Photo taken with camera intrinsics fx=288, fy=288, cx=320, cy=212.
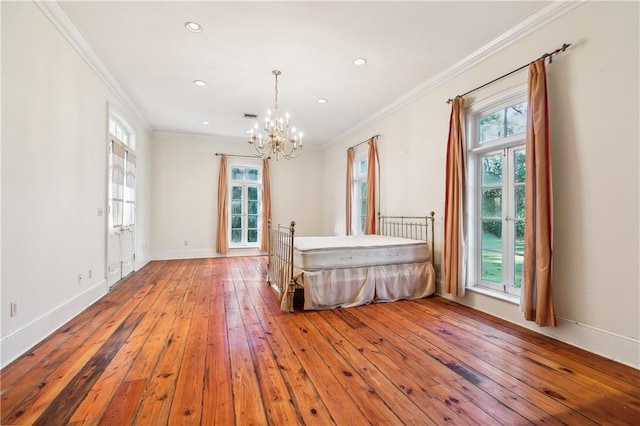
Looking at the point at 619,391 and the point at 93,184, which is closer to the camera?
the point at 619,391

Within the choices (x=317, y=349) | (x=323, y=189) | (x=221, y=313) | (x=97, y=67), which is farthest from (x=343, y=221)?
(x=97, y=67)

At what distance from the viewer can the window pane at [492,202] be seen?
325 centimetres

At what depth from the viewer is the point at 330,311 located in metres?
3.31

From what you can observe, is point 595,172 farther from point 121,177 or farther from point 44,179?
point 121,177

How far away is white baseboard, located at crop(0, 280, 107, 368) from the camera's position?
205 cm

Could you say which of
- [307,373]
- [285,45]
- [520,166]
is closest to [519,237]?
[520,166]

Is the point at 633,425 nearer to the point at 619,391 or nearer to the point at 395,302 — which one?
the point at 619,391

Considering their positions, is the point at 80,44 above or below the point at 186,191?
above

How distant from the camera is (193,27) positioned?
2834 mm

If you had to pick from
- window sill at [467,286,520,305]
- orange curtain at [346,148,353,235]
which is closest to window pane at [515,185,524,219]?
window sill at [467,286,520,305]

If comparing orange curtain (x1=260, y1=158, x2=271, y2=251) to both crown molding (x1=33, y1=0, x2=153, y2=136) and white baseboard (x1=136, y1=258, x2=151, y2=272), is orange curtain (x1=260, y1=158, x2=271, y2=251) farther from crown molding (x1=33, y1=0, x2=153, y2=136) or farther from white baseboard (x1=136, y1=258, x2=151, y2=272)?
crown molding (x1=33, y1=0, x2=153, y2=136)

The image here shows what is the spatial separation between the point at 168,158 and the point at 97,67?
3.46 meters

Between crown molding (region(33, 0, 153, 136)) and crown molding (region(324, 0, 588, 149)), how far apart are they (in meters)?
4.08

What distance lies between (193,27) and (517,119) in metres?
3.43
